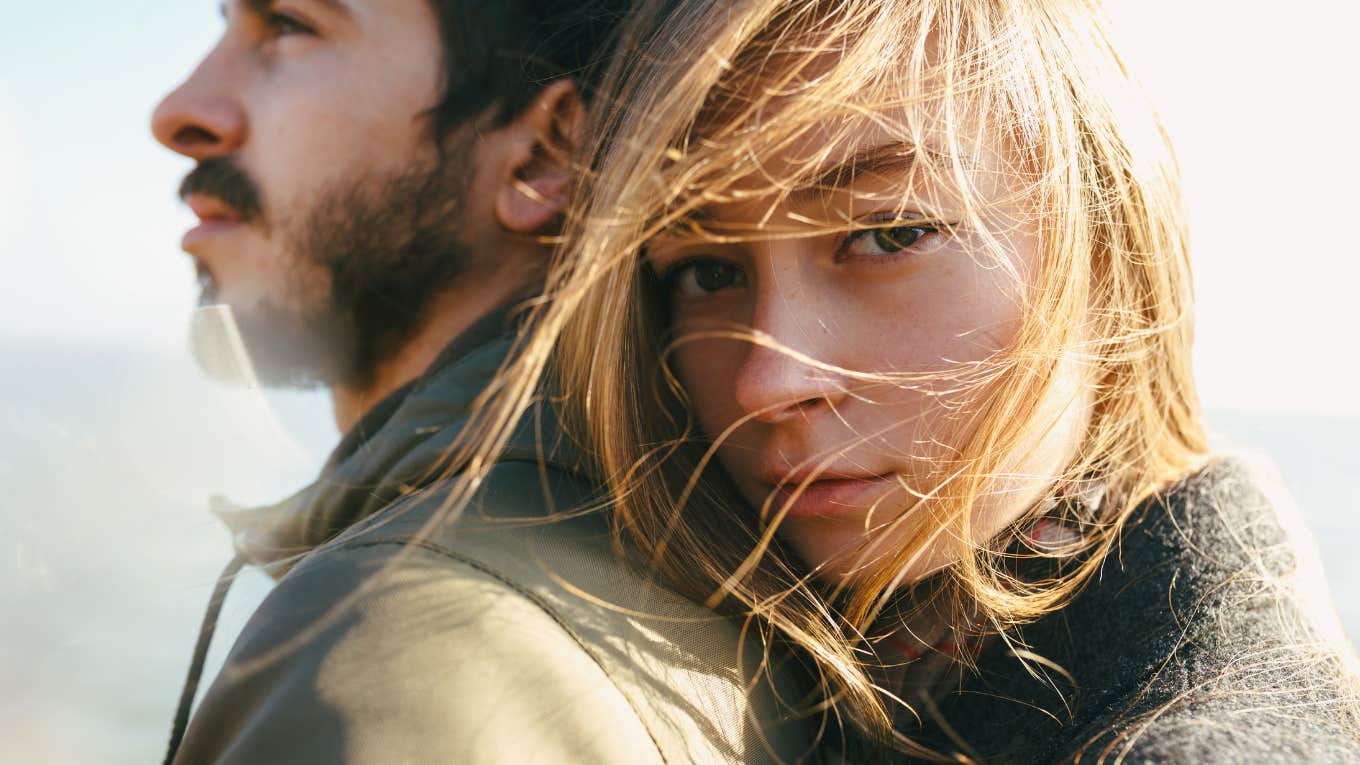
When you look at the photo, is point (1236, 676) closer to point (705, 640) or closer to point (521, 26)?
point (705, 640)

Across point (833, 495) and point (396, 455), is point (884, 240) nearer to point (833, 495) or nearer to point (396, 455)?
point (833, 495)

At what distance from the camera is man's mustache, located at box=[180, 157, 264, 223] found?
1105 mm

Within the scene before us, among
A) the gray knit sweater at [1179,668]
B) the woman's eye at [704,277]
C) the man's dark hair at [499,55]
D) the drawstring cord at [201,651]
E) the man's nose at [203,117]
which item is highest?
the man's dark hair at [499,55]

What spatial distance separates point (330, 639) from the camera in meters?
0.59

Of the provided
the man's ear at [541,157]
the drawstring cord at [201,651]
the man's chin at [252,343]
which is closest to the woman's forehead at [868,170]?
the man's ear at [541,157]

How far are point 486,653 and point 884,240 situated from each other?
0.46 metres

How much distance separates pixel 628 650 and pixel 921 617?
14.9 inches

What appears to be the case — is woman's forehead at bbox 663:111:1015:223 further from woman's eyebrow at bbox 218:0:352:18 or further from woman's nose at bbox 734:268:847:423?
woman's eyebrow at bbox 218:0:352:18

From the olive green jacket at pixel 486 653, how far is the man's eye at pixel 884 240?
1.05 feet

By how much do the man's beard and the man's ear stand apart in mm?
57

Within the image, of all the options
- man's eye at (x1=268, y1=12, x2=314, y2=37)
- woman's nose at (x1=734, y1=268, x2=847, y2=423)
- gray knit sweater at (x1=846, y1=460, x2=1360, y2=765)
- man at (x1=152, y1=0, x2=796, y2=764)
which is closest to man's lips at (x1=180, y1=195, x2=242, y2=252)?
man at (x1=152, y1=0, x2=796, y2=764)

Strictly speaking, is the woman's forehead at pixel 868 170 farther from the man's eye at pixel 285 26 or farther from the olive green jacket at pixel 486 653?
the man's eye at pixel 285 26

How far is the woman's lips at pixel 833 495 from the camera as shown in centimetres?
82

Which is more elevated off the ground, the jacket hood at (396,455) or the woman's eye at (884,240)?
the woman's eye at (884,240)
